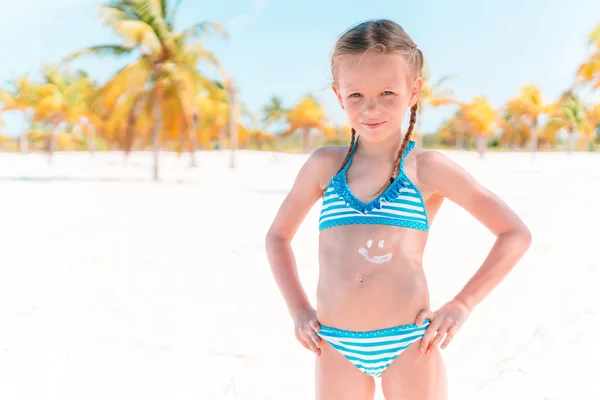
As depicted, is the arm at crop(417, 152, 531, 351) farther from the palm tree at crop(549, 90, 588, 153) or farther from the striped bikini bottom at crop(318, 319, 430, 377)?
the palm tree at crop(549, 90, 588, 153)

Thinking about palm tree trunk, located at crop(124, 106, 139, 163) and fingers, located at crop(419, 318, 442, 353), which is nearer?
fingers, located at crop(419, 318, 442, 353)

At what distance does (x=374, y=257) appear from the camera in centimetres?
158

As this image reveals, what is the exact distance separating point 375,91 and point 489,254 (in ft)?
1.70

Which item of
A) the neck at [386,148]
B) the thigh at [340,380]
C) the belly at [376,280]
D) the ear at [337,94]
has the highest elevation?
the ear at [337,94]

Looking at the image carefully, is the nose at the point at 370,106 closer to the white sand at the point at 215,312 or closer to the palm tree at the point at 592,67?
the white sand at the point at 215,312

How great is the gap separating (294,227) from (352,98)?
435 mm

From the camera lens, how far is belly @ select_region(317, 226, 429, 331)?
1.56 meters

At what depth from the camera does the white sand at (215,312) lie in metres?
3.51

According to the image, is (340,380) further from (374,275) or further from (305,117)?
(305,117)

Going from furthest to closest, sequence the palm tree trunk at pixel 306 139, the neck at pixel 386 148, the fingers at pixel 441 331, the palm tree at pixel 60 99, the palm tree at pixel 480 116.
Result: the palm tree trunk at pixel 306 139
the palm tree at pixel 480 116
the palm tree at pixel 60 99
the neck at pixel 386 148
the fingers at pixel 441 331

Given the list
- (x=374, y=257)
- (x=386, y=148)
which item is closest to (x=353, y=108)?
(x=386, y=148)

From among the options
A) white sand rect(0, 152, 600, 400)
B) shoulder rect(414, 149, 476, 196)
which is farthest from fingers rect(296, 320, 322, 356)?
white sand rect(0, 152, 600, 400)

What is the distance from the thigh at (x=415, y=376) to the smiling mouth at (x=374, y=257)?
23 cm

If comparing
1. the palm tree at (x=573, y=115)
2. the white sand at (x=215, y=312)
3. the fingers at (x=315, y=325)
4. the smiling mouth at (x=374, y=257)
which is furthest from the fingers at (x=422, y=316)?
the palm tree at (x=573, y=115)
